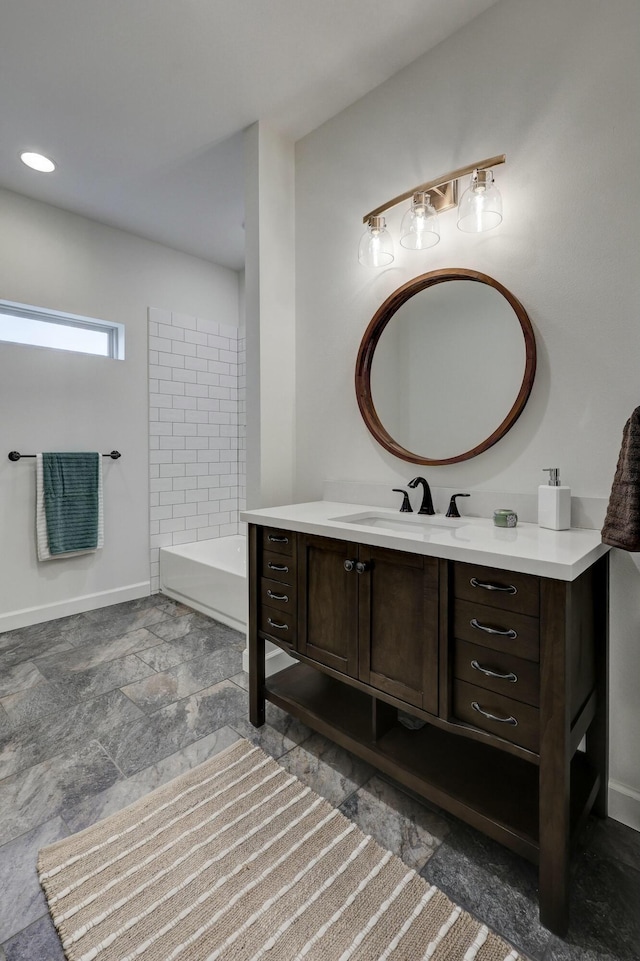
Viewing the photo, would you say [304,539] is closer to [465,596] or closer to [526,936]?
[465,596]

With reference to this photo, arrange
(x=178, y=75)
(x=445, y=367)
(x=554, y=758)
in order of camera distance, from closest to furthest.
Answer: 1. (x=554, y=758)
2. (x=445, y=367)
3. (x=178, y=75)

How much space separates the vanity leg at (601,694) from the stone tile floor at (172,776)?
0.11 metres

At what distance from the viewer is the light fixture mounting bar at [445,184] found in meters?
1.57

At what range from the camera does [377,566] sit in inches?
54.8

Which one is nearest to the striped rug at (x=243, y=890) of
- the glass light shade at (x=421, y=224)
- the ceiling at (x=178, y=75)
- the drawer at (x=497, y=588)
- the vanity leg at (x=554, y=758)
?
the vanity leg at (x=554, y=758)

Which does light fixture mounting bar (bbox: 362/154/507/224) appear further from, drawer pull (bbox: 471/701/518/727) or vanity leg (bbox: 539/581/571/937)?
drawer pull (bbox: 471/701/518/727)

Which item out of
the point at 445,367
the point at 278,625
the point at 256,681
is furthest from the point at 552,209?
the point at 256,681

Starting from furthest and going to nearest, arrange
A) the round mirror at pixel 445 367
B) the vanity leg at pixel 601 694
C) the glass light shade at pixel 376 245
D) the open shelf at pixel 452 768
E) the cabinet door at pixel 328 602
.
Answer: the glass light shade at pixel 376 245, the round mirror at pixel 445 367, the cabinet door at pixel 328 602, the vanity leg at pixel 601 694, the open shelf at pixel 452 768

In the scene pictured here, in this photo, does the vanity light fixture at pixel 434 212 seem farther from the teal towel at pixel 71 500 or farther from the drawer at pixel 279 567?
the teal towel at pixel 71 500

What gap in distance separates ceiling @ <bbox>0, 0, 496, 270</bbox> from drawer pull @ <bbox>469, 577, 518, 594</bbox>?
2.06 metres

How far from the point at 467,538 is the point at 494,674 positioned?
0.37 m

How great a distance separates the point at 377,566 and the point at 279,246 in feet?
5.82

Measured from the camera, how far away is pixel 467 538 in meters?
1.30

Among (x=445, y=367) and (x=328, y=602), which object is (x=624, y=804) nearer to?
(x=328, y=602)
